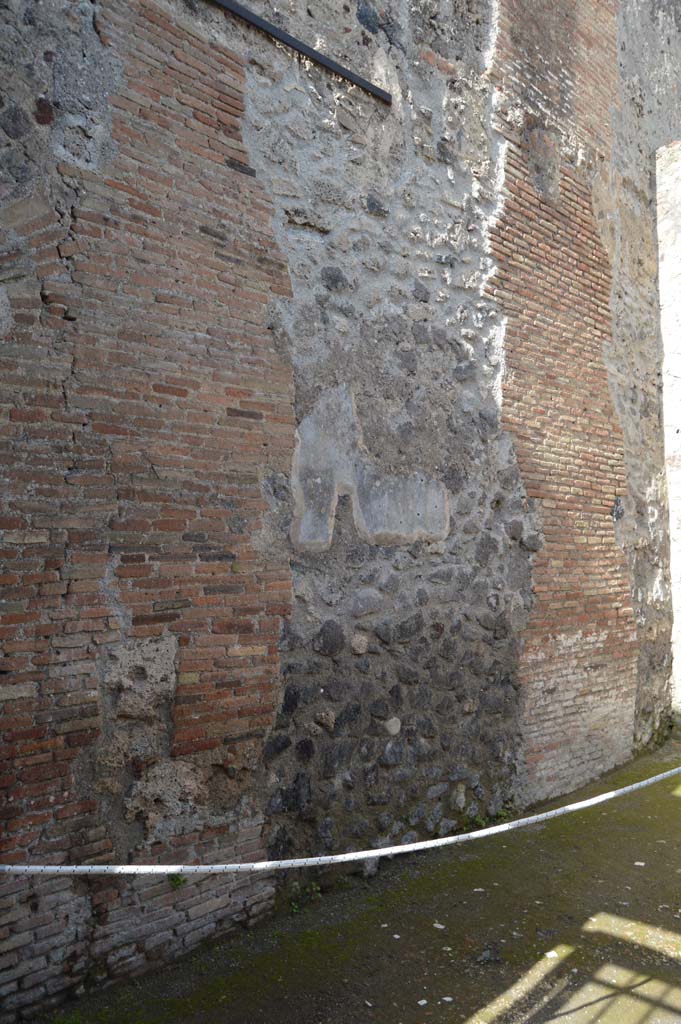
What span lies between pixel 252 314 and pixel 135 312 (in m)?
0.62

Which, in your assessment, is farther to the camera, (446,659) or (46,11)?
(446,659)

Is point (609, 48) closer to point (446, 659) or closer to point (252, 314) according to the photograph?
point (252, 314)

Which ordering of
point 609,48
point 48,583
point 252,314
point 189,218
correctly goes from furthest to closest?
point 609,48
point 252,314
point 189,218
point 48,583

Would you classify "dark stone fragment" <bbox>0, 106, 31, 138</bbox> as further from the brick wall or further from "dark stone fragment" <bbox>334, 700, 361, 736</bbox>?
the brick wall

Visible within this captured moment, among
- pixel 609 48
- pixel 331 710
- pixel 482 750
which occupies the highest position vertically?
pixel 609 48

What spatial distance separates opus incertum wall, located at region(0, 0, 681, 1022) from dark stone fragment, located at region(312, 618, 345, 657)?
26 mm

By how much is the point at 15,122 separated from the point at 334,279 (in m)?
1.67

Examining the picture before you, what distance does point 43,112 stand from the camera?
119 inches

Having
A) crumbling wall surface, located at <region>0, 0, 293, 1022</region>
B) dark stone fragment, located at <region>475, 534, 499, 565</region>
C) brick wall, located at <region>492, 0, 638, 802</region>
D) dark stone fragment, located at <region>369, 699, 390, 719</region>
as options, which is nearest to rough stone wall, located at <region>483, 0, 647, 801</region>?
brick wall, located at <region>492, 0, 638, 802</region>

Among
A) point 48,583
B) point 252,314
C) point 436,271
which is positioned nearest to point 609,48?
point 436,271

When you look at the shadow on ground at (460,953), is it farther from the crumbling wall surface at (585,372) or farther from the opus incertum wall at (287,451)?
the crumbling wall surface at (585,372)

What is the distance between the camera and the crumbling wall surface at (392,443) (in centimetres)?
390

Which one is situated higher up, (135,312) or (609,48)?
(609,48)

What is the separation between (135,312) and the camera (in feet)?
10.7
